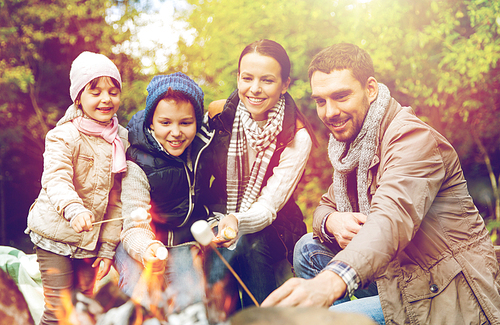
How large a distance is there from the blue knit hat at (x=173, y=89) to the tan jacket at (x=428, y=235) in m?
1.19

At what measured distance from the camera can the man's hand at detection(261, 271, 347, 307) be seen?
1.27 m

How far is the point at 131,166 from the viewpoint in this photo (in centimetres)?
241

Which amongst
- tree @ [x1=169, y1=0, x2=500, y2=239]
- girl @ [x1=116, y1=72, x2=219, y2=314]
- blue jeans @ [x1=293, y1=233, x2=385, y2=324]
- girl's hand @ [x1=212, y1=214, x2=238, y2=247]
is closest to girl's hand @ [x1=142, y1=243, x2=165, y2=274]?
girl @ [x1=116, y1=72, x2=219, y2=314]

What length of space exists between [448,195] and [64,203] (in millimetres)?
2084

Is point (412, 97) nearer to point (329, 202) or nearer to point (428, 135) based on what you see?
point (329, 202)

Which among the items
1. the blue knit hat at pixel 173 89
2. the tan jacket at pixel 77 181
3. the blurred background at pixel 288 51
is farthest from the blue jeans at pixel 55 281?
the blurred background at pixel 288 51

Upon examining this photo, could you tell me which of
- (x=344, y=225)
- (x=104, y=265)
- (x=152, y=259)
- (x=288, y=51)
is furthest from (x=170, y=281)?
(x=288, y=51)

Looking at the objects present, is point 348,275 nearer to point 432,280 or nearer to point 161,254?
point 432,280

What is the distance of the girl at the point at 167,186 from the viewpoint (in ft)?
7.52

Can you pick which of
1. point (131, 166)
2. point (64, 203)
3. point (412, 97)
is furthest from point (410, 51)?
point (64, 203)

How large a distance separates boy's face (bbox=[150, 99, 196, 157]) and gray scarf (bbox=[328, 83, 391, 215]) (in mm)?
985

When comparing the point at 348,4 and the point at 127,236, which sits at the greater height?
the point at 348,4

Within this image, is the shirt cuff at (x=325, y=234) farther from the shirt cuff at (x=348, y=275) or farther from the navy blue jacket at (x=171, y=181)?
the shirt cuff at (x=348, y=275)

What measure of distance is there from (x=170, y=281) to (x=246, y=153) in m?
1.02
